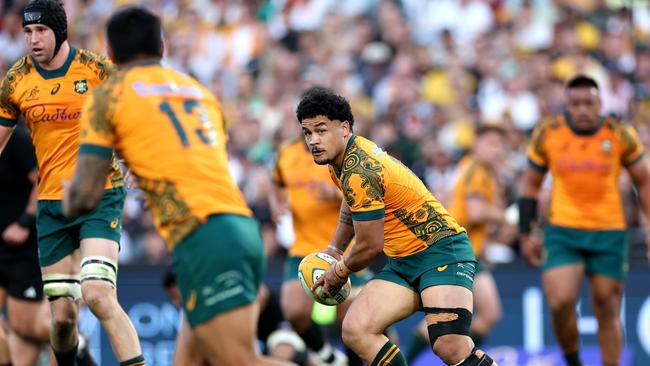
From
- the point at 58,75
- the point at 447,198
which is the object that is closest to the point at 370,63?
the point at 447,198

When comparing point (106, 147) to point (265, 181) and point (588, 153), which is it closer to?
point (588, 153)

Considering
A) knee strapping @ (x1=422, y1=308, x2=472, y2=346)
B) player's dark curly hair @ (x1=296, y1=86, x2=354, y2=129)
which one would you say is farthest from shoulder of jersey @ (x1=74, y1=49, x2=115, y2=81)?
knee strapping @ (x1=422, y1=308, x2=472, y2=346)

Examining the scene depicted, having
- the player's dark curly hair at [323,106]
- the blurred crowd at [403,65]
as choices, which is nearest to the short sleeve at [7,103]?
the player's dark curly hair at [323,106]

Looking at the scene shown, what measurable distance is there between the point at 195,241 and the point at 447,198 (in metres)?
8.89

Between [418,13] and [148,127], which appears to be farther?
[418,13]

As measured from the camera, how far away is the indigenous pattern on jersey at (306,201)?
12078mm

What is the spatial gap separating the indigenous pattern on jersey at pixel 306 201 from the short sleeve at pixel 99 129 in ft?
Result: 18.8

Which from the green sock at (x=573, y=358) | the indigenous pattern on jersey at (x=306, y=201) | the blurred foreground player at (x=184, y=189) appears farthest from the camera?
the indigenous pattern on jersey at (x=306, y=201)

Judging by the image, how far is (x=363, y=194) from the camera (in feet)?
25.4

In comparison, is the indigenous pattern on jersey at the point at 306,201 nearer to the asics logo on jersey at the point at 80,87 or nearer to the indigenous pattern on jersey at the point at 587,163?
the indigenous pattern on jersey at the point at 587,163

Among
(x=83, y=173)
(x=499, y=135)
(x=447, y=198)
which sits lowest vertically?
(x=447, y=198)

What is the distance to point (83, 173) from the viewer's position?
252 inches

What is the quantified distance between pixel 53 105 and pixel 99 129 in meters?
2.36

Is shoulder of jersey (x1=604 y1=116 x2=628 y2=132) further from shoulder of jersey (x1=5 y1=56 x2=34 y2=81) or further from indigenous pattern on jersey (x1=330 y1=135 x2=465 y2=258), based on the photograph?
shoulder of jersey (x1=5 y1=56 x2=34 y2=81)
